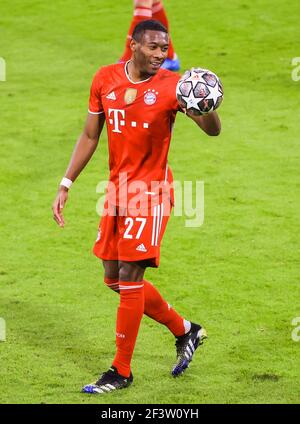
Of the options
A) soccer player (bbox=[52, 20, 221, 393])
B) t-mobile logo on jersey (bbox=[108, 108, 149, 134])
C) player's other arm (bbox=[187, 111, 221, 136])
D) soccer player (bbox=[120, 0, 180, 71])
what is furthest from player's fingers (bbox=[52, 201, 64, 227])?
soccer player (bbox=[120, 0, 180, 71])

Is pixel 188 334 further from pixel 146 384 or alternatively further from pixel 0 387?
pixel 0 387

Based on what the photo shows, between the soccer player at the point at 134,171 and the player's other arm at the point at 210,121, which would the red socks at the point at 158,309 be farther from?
the player's other arm at the point at 210,121

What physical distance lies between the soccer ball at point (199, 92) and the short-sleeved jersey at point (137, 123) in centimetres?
35

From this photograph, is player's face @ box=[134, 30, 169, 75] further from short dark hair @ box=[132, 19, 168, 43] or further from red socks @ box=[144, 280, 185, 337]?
red socks @ box=[144, 280, 185, 337]

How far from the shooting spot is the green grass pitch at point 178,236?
7656 mm

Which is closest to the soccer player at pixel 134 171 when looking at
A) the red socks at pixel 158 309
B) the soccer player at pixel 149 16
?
the red socks at pixel 158 309

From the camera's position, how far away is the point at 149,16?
14.7m

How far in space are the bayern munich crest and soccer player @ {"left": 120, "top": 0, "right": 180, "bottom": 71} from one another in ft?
21.1

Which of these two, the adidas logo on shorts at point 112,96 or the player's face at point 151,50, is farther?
the adidas logo on shorts at point 112,96

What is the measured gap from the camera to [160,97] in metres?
7.15

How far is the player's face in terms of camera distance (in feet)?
23.3

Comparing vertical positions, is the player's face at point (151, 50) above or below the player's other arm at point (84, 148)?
above

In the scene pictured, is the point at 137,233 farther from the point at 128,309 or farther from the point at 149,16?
the point at 149,16

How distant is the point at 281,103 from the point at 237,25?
450 centimetres
